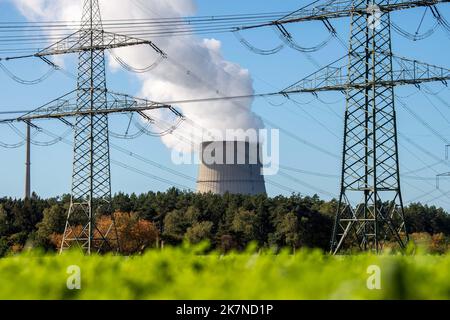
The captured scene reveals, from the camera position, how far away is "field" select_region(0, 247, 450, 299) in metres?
2.39

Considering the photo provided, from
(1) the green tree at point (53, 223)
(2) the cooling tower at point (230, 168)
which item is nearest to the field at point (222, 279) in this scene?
(1) the green tree at point (53, 223)

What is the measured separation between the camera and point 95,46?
4059cm

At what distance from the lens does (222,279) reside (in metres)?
2.69

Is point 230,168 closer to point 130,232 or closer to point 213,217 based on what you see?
point 213,217

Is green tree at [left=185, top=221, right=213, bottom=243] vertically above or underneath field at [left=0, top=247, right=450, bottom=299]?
above

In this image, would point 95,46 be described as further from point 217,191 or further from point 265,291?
point 217,191

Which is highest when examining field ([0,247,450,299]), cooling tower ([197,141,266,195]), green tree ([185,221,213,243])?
cooling tower ([197,141,266,195])

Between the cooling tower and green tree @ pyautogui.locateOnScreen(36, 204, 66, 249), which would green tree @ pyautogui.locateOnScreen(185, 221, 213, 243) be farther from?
green tree @ pyautogui.locateOnScreen(36, 204, 66, 249)

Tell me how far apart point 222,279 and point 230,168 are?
8225 cm

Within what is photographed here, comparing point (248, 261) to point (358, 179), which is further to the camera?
point (358, 179)

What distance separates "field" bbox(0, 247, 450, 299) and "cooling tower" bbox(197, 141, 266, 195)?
76059 millimetres

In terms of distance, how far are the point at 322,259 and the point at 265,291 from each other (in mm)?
1451

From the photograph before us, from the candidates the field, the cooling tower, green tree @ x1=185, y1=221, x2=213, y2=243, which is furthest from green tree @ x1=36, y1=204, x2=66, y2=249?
the field
